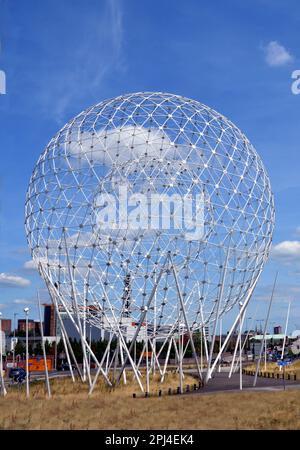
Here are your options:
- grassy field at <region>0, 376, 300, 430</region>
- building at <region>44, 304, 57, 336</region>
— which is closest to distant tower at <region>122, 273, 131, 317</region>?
grassy field at <region>0, 376, 300, 430</region>

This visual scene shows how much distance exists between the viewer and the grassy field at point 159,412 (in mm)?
21828

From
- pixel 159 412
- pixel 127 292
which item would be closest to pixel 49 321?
pixel 127 292

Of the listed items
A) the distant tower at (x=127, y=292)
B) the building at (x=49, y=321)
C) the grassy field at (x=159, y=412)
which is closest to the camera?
the grassy field at (x=159, y=412)

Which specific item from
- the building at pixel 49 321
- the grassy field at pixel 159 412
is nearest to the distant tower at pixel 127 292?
the grassy field at pixel 159 412

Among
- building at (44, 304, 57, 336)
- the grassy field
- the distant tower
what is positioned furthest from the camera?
building at (44, 304, 57, 336)

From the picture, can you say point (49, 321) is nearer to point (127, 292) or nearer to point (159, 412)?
point (127, 292)

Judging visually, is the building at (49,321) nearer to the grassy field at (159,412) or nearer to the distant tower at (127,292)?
the distant tower at (127,292)

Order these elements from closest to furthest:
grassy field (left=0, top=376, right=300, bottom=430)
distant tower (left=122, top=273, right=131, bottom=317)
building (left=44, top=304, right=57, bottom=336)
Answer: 1. grassy field (left=0, top=376, right=300, bottom=430)
2. distant tower (left=122, top=273, right=131, bottom=317)
3. building (left=44, top=304, right=57, bottom=336)

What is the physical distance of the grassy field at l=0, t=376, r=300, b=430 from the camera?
2183 centimetres

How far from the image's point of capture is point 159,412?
24828 mm

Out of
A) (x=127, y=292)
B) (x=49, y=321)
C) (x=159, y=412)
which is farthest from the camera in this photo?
(x=49, y=321)

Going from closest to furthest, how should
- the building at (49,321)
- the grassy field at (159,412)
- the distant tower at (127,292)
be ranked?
the grassy field at (159,412)
the distant tower at (127,292)
the building at (49,321)

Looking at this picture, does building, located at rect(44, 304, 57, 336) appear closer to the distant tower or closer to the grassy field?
the distant tower
